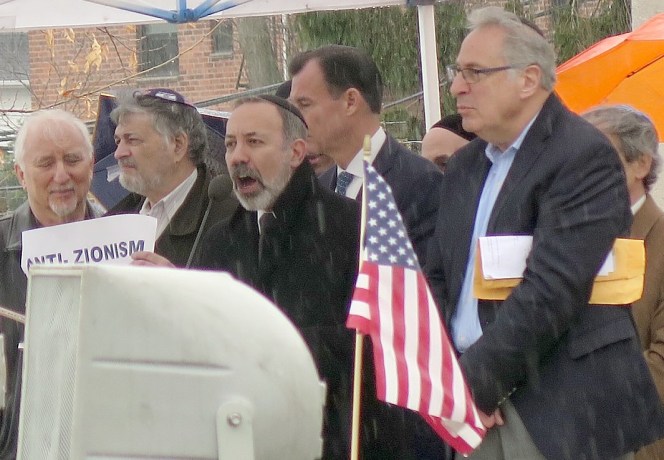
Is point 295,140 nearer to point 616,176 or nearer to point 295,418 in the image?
point 616,176

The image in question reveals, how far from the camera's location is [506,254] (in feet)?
12.8

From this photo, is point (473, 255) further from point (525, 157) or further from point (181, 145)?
point (181, 145)

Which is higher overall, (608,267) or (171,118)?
(171,118)

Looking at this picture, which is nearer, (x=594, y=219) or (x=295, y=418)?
(x=295, y=418)

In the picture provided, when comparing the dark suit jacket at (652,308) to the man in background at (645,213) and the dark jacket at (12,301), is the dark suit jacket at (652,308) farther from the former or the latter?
the dark jacket at (12,301)

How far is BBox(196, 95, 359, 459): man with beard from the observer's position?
4.46 meters

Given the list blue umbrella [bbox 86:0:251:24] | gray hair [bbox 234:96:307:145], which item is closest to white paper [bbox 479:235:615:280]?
gray hair [bbox 234:96:307:145]

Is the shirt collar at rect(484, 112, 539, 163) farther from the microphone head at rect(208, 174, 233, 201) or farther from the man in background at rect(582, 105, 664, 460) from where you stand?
the microphone head at rect(208, 174, 233, 201)

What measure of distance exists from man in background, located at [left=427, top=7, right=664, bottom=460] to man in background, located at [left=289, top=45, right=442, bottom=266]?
0.80 m

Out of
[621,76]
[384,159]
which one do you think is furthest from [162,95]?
[621,76]

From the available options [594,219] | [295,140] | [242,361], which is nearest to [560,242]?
[594,219]

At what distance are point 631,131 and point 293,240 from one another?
53.2 inches

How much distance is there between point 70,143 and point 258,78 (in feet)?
29.2

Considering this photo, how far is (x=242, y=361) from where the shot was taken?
7.46ft
